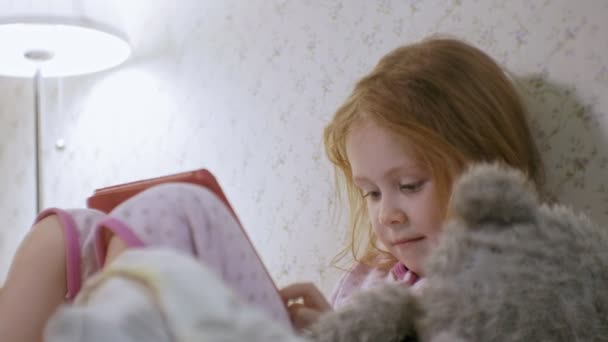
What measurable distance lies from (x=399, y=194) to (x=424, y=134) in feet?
0.31

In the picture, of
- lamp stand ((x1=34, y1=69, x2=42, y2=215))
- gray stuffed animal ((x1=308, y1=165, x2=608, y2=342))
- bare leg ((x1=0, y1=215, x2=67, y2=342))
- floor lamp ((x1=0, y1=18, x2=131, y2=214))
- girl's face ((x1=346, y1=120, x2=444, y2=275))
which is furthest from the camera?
lamp stand ((x1=34, y1=69, x2=42, y2=215))

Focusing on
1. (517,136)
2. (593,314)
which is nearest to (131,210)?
(593,314)

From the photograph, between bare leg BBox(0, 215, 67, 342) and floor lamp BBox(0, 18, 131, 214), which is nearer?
bare leg BBox(0, 215, 67, 342)

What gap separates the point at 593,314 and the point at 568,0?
2.02 feet

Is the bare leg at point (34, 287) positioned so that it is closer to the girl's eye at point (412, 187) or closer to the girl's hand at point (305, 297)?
the girl's hand at point (305, 297)

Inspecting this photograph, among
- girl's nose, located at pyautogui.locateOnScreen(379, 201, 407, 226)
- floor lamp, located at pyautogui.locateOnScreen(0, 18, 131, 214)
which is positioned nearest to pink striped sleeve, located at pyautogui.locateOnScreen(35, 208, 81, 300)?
girl's nose, located at pyautogui.locateOnScreen(379, 201, 407, 226)

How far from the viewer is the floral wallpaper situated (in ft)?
3.73

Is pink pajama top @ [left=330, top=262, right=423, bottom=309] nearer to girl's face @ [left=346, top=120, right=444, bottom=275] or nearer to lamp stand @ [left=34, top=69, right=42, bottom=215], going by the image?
girl's face @ [left=346, top=120, right=444, bottom=275]

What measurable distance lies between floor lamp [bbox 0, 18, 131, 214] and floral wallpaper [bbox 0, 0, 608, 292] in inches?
2.8

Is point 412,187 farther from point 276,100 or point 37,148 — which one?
point 37,148

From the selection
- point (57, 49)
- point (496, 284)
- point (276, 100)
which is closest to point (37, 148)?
point (57, 49)

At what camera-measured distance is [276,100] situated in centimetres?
155

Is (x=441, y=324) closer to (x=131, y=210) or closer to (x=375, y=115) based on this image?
(x=131, y=210)

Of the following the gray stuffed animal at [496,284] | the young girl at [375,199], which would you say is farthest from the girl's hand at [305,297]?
the gray stuffed animal at [496,284]
